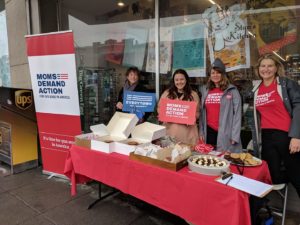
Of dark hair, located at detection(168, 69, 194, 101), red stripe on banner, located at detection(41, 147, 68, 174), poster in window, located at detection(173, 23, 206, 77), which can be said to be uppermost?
poster in window, located at detection(173, 23, 206, 77)

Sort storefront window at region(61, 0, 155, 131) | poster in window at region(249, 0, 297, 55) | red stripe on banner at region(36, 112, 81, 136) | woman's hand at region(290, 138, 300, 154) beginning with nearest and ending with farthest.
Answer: woman's hand at region(290, 138, 300, 154) → poster in window at region(249, 0, 297, 55) → red stripe on banner at region(36, 112, 81, 136) → storefront window at region(61, 0, 155, 131)

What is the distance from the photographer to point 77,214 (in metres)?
3.01

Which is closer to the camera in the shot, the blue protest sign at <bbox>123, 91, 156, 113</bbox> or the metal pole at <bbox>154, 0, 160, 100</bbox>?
the blue protest sign at <bbox>123, 91, 156, 113</bbox>

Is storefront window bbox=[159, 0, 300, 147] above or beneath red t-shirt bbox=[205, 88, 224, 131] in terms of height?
above

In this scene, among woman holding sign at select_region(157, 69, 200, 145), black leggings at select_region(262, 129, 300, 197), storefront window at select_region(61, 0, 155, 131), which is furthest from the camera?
storefront window at select_region(61, 0, 155, 131)

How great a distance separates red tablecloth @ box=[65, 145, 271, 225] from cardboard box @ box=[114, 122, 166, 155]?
8 centimetres

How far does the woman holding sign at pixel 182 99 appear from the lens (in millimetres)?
2859

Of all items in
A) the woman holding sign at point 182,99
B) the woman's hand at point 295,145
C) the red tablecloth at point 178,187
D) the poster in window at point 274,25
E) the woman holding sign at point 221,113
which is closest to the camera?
the red tablecloth at point 178,187

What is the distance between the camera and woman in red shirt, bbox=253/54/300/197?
91.0 inches

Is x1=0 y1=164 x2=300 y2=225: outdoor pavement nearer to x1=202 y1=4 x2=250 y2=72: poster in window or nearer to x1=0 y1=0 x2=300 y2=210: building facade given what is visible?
x1=0 y1=0 x2=300 y2=210: building facade

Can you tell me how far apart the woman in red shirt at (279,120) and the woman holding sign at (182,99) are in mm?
679

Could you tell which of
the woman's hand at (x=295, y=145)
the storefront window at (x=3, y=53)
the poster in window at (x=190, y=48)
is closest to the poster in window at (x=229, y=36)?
the poster in window at (x=190, y=48)

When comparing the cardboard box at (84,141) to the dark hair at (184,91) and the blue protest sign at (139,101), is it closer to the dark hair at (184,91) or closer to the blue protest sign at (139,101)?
the blue protest sign at (139,101)

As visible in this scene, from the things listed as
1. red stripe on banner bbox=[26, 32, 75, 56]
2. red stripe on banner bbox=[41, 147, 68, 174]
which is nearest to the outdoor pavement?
red stripe on banner bbox=[41, 147, 68, 174]
